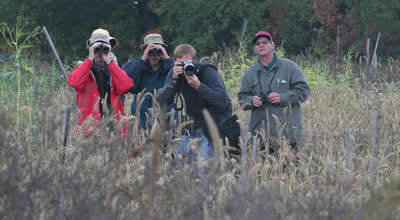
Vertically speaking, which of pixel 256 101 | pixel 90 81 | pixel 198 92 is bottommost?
pixel 256 101

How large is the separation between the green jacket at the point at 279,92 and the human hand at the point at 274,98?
1.3 inches

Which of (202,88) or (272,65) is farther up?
(272,65)

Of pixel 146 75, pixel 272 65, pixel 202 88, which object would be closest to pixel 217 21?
pixel 146 75

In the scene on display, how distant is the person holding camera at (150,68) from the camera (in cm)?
437

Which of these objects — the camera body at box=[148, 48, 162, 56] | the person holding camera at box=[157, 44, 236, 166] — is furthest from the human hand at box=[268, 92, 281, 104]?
the camera body at box=[148, 48, 162, 56]

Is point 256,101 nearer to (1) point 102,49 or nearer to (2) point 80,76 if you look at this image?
(1) point 102,49

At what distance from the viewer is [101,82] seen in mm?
3918

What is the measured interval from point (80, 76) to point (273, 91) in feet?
5.42

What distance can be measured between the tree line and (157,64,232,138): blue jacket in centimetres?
1426

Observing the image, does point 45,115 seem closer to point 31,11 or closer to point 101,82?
point 101,82

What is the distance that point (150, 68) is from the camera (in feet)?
14.6

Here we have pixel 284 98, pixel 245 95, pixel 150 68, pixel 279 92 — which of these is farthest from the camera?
pixel 150 68

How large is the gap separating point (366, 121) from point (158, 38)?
2.71m

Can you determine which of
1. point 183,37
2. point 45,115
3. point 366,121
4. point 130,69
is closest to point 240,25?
point 183,37
